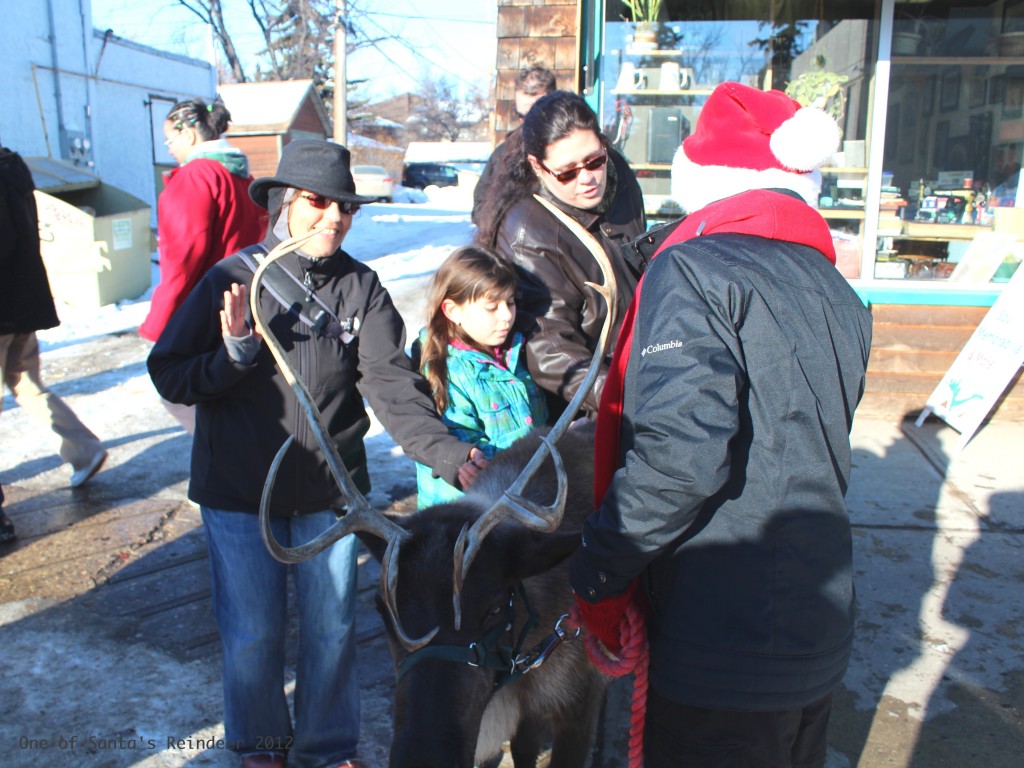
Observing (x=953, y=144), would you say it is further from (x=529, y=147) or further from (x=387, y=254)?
(x=387, y=254)

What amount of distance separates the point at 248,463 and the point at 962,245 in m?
6.10

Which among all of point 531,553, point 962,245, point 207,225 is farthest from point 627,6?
point 531,553

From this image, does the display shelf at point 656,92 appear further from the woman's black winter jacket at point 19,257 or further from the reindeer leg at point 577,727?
the reindeer leg at point 577,727

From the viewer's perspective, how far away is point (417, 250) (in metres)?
14.2

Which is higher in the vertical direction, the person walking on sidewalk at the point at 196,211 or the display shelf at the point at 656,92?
the display shelf at the point at 656,92

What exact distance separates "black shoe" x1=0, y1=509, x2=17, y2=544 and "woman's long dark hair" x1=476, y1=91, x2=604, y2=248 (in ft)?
10.3

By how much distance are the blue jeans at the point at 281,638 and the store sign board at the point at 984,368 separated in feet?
15.3

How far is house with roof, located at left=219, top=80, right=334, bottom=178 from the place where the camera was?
2080 centimetres

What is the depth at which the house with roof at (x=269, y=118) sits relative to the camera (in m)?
20.8

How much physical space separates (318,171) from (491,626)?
1.55m

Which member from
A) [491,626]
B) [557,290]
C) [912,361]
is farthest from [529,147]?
[912,361]

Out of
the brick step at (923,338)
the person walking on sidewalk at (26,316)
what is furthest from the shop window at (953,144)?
the person walking on sidewalk at (26,316)

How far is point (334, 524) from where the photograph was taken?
2.44m

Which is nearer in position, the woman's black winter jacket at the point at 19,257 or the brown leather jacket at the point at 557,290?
the brown leather jacket at the point at 557,290
